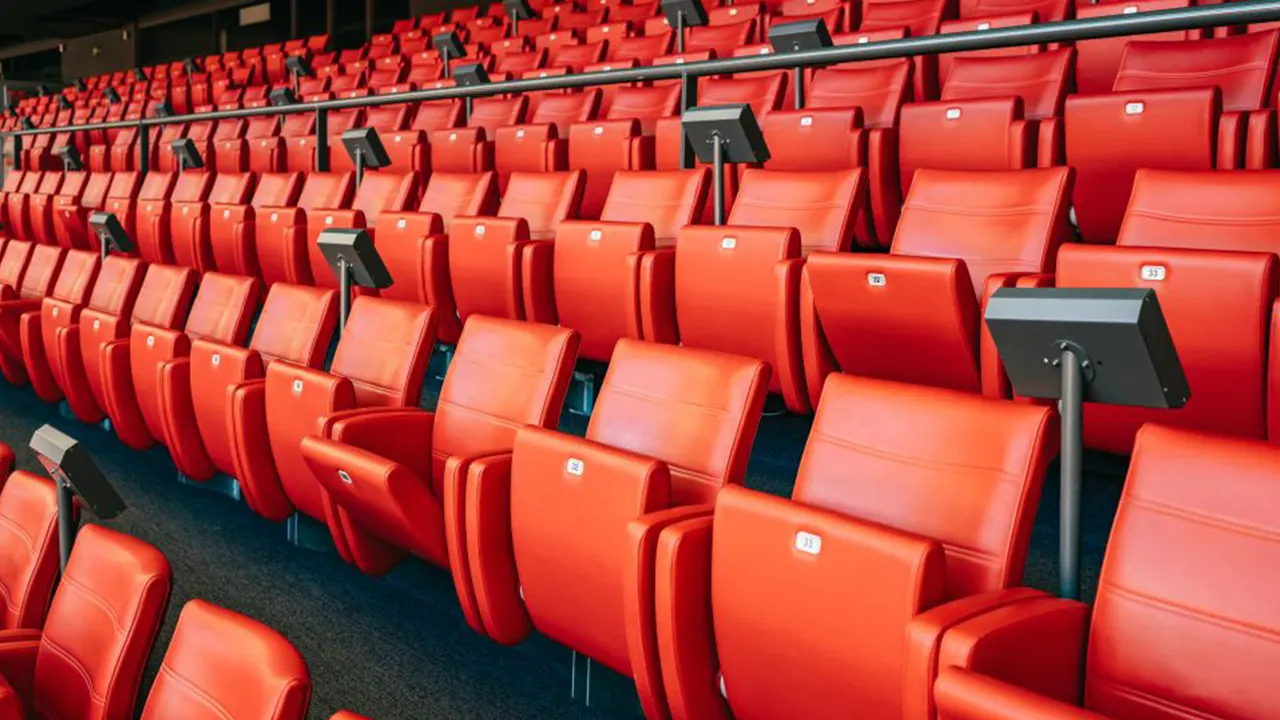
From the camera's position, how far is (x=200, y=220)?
1217 millimetres

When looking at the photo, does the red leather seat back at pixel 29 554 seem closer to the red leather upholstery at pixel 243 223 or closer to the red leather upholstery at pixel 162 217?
the red leather upholstery at pixel 243 223

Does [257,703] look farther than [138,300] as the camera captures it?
No

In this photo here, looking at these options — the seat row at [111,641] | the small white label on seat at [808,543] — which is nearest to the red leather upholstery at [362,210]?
the seat row at [111,641]

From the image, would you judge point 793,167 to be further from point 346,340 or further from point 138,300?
point 138,300

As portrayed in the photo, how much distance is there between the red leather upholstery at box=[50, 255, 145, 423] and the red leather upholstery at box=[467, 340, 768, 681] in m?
0.56

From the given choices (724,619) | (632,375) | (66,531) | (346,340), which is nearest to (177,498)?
(346,340)

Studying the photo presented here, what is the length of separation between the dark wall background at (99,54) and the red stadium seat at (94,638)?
4009 millimetres

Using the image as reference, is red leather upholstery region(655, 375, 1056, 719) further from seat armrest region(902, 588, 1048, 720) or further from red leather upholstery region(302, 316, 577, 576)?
red leather upholstery region(302, 316, 577, 576)

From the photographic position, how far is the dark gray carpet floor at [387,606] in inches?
20.1

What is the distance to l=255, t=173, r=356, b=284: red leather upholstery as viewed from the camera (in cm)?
105

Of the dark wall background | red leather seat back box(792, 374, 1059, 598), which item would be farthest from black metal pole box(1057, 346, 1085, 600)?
the dark wall background

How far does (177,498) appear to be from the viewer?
0.82 m

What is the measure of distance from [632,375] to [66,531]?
0.86 feet

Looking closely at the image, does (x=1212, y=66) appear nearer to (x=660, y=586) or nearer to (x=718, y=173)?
(x=718, y=173)
